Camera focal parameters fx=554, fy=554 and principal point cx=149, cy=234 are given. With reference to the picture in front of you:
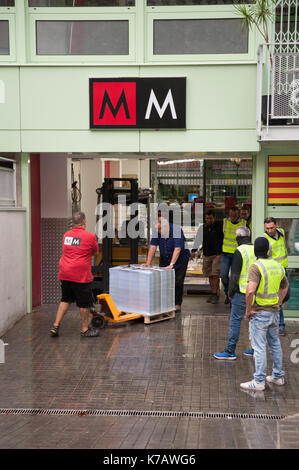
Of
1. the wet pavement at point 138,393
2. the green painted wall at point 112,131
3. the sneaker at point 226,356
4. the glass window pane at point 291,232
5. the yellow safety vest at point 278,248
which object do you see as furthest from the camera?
the glass window pane at point 291,232

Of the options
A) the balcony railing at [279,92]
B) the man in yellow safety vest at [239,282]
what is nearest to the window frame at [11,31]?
the balcony railing at [279,92]

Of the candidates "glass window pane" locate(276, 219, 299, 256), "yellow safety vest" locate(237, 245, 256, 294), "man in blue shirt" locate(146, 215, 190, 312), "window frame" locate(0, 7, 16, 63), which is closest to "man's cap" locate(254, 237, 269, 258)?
"yellow safety vest" locate(237, 245, 256, 294)

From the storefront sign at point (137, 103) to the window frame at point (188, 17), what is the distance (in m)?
0.44

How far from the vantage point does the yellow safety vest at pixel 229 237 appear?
10.1 metres

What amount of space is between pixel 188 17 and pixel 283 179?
3.19 metres

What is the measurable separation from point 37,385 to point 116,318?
8.76ft

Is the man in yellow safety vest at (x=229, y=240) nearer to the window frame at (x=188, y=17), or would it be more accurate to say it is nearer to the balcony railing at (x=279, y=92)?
the balcony railing at (x=279, y=92)

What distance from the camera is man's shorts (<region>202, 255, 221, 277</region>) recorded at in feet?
35.7

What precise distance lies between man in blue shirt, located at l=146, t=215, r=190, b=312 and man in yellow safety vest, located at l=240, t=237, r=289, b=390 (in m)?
3.25

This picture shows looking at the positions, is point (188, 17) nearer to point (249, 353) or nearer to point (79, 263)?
point (79, 263)

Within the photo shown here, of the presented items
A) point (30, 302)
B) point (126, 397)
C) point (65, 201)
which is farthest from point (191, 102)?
point (126, 397)

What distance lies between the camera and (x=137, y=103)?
9398mm

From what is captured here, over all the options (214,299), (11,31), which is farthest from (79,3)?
(214,299)

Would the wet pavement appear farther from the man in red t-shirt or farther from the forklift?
the forklift
